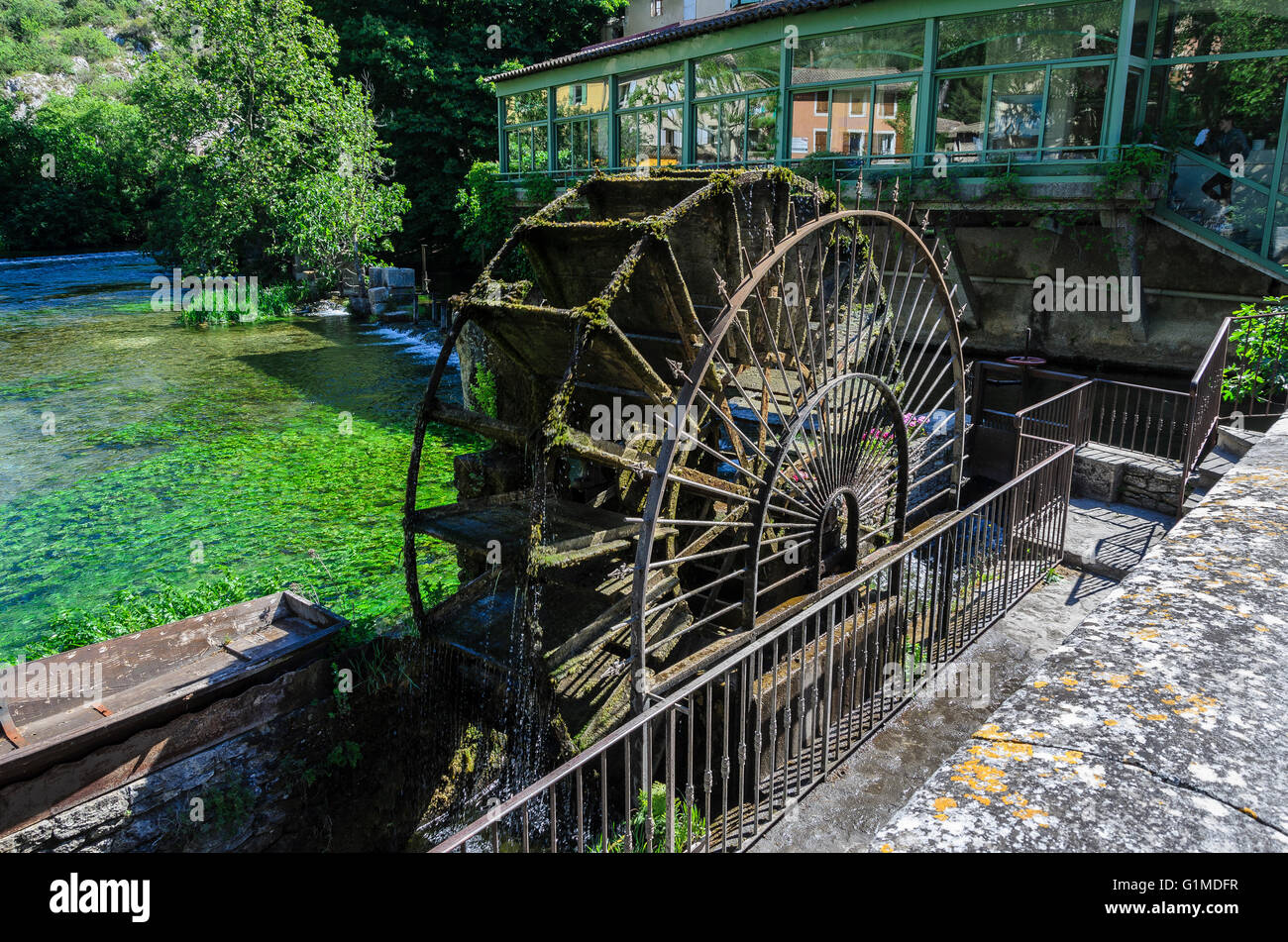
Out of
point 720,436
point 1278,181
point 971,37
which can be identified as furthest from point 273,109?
point 1278,181

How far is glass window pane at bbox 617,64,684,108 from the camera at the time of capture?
15.3m

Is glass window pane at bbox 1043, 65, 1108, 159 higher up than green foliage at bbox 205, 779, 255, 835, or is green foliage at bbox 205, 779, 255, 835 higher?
glass window pane at bbox 1043, 65, 1108, 159

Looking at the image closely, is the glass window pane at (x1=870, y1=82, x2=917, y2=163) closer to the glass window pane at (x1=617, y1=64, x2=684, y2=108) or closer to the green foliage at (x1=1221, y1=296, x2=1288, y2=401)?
the glass window pane at (x1=617, y1=64, x2=684, y2=108)

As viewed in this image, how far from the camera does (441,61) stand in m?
25.9

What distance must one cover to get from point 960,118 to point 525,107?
1203cm

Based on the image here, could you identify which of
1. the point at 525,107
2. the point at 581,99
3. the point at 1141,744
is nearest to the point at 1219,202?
the point at 1141,744

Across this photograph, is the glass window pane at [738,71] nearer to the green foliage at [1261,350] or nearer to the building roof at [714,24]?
the building roof at [714,24]

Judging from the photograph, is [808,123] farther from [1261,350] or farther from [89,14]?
[89,14]

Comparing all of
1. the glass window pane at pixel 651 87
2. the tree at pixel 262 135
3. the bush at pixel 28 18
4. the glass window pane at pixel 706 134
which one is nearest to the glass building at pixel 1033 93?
the glass window pane at pixel 706 134

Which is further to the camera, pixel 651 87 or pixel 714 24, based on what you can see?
pixel 651 87

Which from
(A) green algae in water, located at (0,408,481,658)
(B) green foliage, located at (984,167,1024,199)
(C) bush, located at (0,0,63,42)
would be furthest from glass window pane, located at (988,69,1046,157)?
(C) bush, located at (0,0,63,42)

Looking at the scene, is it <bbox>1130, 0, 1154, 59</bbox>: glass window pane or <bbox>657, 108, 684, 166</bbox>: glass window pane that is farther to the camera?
<bbox>657, 108, 684, 166</bbox>: glass window pane

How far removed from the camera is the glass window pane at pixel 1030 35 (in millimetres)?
9781

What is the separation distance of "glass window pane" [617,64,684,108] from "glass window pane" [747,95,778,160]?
217cm
